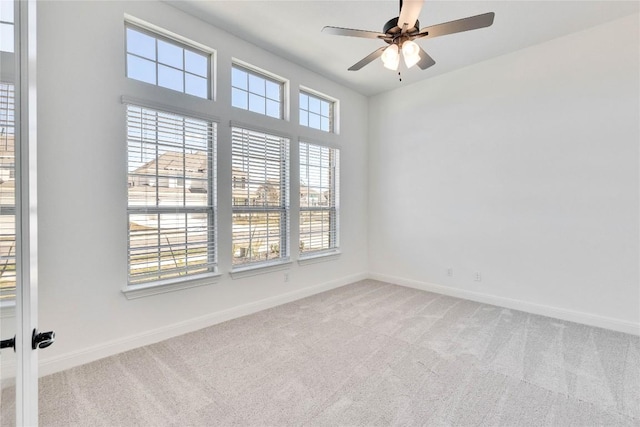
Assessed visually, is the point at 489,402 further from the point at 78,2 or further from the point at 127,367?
the point at 78,2

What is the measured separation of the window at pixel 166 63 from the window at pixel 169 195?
13.2 inches

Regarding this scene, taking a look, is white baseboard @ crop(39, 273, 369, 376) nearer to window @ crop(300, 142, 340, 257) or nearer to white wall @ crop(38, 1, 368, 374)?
white wall @ crop(38, 1, 368, 374)

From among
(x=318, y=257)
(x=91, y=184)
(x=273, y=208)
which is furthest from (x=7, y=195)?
(x=318, y=257)

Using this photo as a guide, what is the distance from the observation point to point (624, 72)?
3.02m

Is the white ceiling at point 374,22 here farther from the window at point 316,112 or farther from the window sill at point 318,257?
the window sill at point 318,257

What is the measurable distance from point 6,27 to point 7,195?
48 cm

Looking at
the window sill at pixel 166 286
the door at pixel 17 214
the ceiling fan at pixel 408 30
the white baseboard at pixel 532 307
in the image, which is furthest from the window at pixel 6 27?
the white baseboard at pixel 532 307

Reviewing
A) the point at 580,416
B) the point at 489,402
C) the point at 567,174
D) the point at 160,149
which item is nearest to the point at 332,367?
the point at 489,402

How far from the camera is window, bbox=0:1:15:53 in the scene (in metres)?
0.81

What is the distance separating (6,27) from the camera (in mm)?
831

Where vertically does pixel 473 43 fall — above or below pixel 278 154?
above

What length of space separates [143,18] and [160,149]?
1.18 m

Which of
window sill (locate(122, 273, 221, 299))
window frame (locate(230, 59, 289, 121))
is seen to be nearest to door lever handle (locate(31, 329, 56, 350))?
window sill (locate(122, 273, 221, 299))

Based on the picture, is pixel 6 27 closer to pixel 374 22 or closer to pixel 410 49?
pixel 410 49
